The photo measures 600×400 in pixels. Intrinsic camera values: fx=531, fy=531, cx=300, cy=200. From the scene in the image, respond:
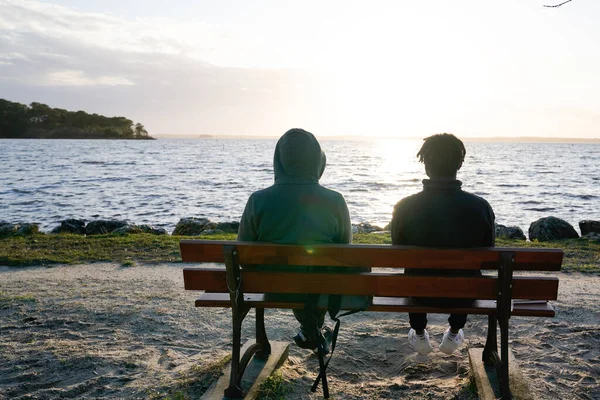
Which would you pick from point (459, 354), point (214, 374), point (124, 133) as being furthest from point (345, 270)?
point (124, 133)

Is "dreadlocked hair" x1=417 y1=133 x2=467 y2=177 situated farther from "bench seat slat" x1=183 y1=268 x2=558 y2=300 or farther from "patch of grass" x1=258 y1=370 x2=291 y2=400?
Result: "patch of grass" x1=258 y1=370 x2=291 y2=400

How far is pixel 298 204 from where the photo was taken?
3.94 m

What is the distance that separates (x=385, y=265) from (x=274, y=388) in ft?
4.77

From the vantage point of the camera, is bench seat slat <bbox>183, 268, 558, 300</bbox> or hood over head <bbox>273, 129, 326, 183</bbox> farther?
hood over head <bbox>273, 129, 326, 183</bbox>

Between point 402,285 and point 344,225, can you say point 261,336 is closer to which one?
point 344,225

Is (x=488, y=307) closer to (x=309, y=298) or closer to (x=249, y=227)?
(x=309, y=298)

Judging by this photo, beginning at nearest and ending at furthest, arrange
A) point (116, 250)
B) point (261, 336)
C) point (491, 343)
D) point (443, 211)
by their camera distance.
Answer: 1. point (443, 211)
2. point (491, 343)
3. point (261, 336)
4. point (116, 250)

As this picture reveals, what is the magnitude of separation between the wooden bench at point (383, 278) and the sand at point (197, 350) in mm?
780

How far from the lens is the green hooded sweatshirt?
393 centimetres

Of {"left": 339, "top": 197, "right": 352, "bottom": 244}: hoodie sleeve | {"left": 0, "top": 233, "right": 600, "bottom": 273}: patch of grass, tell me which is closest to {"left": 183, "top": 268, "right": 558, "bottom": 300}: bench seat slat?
{"left": 339, "top": 197, "right": 352, "bottom": 244}: hoodie sleeve

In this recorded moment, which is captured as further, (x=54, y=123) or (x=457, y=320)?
(x=54, y=123)

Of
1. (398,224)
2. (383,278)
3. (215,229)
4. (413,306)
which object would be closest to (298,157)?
(398,224)

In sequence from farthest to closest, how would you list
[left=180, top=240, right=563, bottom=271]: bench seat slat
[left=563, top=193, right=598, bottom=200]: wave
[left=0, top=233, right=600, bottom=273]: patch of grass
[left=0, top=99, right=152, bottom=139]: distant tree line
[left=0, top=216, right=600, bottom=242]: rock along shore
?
[left=0, top=99, right=152, bottom=139]: distant tree line, [left=563, top=193, right=598, bottom=200]: wave, [left=0, top=216, right=600, bottom=242]: rock along shore, [left=0, top=233, right=600, bottom=273]: patch of grass, [left=180, top=240, right=563, bottom=271]: bench seat slat

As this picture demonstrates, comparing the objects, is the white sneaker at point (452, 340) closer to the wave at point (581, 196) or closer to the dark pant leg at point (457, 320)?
the dark pant leg at point (457, 320)
